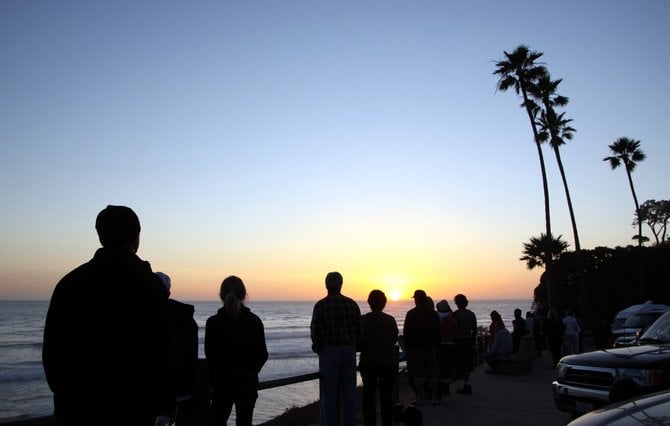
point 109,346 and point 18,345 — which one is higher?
point 109,346

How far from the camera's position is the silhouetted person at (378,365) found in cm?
697

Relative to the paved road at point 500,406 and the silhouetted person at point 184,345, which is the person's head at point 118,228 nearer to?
the silhouetted person at point 184,345

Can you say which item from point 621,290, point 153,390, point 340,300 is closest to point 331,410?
point 340,300

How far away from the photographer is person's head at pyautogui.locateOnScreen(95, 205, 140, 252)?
271 cm

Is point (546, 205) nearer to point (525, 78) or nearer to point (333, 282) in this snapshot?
point (525, 78)

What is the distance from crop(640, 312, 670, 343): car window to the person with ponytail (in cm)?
574

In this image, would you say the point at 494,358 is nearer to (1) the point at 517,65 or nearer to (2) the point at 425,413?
(2) the point at 425,413

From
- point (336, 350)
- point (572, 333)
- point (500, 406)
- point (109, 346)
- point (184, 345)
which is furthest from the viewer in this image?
point (572, 333)

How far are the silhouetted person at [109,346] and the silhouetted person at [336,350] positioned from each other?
12.1 feet

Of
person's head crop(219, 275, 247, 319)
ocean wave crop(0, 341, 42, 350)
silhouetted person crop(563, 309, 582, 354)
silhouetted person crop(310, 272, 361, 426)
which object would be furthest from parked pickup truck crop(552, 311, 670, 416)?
ocean wave crop(0, 341, 42, 350)

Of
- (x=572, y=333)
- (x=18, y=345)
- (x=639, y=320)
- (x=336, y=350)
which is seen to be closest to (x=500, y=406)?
(x=336, y=350)

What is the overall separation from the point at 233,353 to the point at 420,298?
15.7 feet

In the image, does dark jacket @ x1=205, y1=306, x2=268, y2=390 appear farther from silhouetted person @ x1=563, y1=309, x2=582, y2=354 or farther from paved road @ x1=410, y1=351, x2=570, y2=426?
silhouetted person @ x1=563, y1=309, x2=582, y2=354

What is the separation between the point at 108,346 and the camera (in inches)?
98.1
